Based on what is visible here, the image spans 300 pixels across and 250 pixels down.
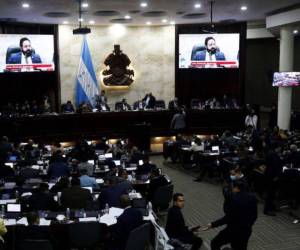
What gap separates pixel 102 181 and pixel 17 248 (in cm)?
375

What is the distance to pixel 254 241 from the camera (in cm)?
833

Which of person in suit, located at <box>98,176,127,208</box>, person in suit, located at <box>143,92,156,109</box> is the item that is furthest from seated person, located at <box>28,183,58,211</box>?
person in suit, located at <box>143,92,156,109</box>

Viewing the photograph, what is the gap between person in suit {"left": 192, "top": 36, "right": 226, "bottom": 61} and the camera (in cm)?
2012

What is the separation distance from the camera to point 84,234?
653cm

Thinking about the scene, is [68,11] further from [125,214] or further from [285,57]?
[125,214]

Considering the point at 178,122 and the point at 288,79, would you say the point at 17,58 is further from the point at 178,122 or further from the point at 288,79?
the point at 288,79

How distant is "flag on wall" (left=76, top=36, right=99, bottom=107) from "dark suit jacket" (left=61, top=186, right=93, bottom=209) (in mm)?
12675

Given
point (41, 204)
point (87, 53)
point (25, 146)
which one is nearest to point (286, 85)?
point (87, 53)

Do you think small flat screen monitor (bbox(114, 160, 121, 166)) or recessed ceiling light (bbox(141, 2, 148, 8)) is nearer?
small flat screen monitor (bbox(114, 160, 121, 166))

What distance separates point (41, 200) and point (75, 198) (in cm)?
58

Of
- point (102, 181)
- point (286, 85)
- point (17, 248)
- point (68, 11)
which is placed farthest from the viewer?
point (286, 85)

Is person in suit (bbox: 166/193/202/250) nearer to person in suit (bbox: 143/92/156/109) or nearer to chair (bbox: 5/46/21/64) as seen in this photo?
person in suit (bbox: 143/92/156/109)

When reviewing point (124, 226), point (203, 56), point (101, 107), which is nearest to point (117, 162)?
point (124, 226)

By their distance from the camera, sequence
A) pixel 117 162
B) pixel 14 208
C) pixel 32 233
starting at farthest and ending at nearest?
pixel 117 162
pixel 14 208
pixel 32 233
